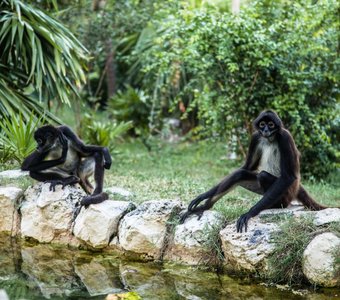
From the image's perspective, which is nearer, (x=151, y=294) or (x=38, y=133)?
(x=151, y=294)

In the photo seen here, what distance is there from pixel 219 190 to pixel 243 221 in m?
0.72

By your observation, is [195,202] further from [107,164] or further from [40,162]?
[40,162]

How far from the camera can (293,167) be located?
6.90 meters

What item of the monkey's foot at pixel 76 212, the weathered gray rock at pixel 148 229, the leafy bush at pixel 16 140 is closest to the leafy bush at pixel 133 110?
the leafy bush at pixel 16 140

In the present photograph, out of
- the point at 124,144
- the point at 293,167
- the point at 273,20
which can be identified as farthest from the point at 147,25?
the point at 293,167

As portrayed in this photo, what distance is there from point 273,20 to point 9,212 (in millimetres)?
6881

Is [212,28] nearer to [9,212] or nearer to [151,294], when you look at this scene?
[9,212]

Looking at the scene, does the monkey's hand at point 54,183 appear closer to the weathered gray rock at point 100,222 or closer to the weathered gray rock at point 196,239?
the weathered gray rock at point 100,222

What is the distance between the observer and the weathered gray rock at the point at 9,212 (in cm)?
788

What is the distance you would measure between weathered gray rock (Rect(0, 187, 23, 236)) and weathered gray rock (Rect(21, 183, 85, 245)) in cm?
12

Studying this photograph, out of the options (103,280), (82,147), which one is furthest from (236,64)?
(103,280)

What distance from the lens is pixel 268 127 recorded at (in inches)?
277

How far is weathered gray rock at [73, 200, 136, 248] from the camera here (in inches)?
287

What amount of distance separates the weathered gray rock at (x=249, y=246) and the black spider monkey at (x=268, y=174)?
11 centimetres
